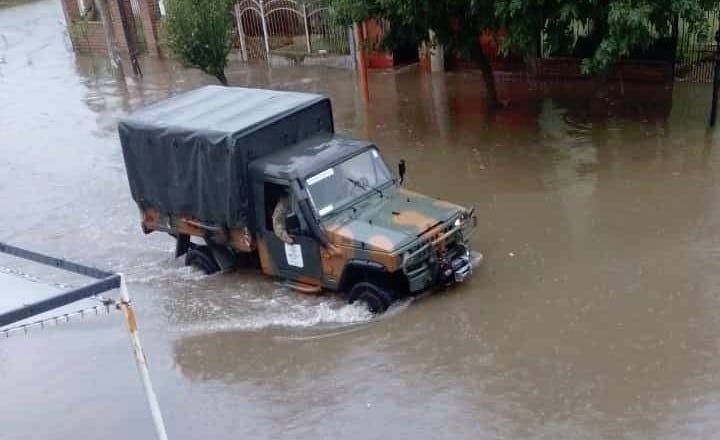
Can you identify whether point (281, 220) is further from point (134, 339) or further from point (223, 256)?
point (134, 339)

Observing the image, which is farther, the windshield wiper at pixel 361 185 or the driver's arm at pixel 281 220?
the windshield wiper at pixel 361 185

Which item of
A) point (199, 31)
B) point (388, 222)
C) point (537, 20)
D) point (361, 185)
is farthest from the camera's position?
point (199, 31)

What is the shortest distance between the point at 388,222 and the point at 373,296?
843mm

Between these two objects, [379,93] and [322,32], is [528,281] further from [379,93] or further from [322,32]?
[322,32]

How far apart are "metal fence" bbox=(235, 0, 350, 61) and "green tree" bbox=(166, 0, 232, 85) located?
3509 mm

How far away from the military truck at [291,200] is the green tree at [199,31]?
26.7 ft

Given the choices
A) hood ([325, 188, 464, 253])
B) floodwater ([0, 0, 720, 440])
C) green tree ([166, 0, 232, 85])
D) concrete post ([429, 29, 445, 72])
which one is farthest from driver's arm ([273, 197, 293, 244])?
concrete post ([429, 29, 445, 72])

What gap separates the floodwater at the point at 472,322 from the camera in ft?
26.9

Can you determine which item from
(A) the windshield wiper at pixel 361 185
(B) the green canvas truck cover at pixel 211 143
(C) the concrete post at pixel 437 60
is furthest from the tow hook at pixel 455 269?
(C) the concrete post at pixel 437 60

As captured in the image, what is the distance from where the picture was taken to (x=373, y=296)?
977cm

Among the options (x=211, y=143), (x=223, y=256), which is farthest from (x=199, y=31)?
(x=211, y=143)

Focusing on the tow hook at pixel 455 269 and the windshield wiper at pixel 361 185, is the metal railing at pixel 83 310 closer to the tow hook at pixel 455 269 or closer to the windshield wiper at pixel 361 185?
the tow hook at pixel 455 269

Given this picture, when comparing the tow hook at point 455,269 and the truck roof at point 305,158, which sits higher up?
the truck roof at point 305,158

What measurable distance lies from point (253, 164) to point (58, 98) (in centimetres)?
1576
